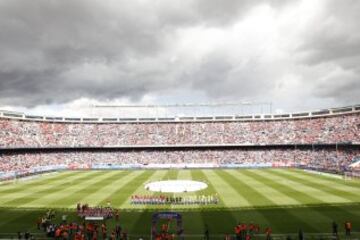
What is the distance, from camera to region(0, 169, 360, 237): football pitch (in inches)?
1235

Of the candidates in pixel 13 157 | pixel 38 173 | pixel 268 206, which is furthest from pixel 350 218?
pixel 13 157

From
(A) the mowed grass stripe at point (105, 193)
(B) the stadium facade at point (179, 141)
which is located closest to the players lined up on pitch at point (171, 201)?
(A) the mowed grass stripe at point (105, 193)

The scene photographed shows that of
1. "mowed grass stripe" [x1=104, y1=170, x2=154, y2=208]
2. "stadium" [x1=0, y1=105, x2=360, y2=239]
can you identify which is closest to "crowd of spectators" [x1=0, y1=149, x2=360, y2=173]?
"stadium" [x1=0, y1=105, x2=360, y2=239]

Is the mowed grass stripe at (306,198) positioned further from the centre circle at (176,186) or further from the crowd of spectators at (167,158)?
the crowd of spectators at (167,158)

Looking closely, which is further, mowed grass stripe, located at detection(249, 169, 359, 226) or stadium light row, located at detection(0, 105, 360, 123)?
stadium light row, located at detection(0, 105, 360, 123)

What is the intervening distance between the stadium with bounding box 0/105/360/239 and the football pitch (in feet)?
0.43

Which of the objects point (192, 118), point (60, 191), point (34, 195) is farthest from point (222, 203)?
point (192, 118)

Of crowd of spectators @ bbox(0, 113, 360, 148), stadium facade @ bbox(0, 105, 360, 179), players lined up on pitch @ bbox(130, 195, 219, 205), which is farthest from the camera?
crowd of spectators @ bbox(0, 113, 360, 148)

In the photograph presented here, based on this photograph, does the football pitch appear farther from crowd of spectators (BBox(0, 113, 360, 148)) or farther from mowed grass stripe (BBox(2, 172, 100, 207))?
crowd of spectators (BBox(0, 113, 360, 148))

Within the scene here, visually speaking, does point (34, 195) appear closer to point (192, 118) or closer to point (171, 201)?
point (171, 201)

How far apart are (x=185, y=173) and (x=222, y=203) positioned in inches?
1271

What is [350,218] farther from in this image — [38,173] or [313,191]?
[38,173]

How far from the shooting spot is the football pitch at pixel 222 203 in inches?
1235

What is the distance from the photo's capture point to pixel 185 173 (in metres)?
71.8
